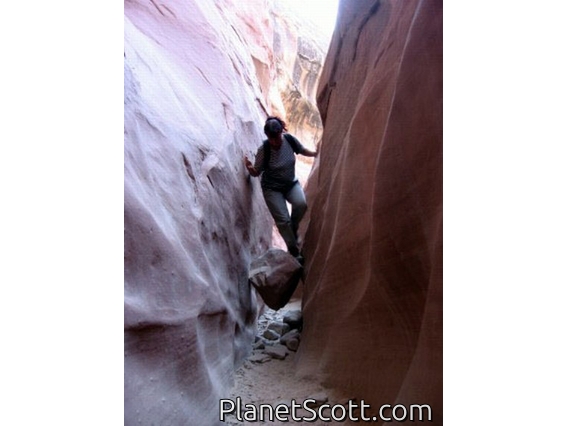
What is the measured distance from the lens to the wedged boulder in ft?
13.1

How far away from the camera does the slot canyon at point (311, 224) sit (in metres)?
2.09

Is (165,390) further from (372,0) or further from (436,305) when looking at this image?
(372,0)

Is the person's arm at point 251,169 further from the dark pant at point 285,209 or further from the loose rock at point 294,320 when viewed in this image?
the loose rock at point 294,320

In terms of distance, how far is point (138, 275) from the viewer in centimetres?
215

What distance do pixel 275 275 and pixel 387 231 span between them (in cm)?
181

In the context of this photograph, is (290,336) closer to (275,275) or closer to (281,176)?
(275,275)

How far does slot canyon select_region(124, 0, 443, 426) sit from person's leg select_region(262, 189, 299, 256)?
133mm

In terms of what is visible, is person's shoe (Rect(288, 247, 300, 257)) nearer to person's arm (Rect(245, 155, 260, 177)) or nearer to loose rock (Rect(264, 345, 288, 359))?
person's arm (Rect(245, 155, 260, 177))

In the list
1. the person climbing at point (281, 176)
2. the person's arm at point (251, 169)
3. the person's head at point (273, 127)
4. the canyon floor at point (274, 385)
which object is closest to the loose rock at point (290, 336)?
the canyon floor at point (274, 385)

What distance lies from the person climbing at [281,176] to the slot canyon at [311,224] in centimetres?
19

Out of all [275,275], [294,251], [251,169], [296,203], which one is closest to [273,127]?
[251,169]

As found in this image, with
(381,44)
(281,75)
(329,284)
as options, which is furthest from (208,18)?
(281,75)

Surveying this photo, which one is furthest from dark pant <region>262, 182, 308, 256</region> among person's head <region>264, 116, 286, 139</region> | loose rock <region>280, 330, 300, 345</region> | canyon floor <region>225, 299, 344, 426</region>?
canyon floor <region>225, 299, 344, 426</region>

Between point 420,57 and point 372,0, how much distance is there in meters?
1.64
